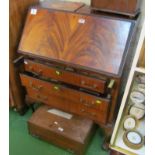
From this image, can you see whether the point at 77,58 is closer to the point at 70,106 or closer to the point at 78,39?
the point at 78,39

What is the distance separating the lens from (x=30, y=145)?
1.53 metres

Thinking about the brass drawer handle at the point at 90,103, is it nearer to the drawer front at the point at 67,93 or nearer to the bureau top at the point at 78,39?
the drawer front at the point at 67,93

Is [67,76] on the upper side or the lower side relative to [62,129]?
upper

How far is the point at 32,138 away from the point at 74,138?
431mm

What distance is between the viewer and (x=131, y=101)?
1459 millimetres

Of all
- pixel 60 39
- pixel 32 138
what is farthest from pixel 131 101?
pixel 32 138

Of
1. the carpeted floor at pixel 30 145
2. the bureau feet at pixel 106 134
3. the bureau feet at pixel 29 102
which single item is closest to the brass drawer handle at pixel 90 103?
the bureau feet at pixel 106 134

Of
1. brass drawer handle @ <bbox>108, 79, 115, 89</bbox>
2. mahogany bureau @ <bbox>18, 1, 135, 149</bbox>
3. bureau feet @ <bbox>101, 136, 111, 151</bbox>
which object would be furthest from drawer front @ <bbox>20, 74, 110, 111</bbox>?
bureau feet @ <bbox>101, 136, 111, 151</bbox>

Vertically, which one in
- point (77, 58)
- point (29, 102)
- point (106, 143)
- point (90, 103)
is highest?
point (77, 58)

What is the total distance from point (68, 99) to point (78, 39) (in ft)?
1.41

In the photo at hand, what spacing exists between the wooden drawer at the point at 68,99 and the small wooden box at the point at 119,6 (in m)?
0.56

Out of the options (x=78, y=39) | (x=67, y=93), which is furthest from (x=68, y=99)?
(x=78, y=39)

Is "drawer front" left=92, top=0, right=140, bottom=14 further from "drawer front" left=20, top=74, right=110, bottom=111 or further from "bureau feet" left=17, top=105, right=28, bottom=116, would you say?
"bureau feet" left=17, top=105, right=28, bottom=116
